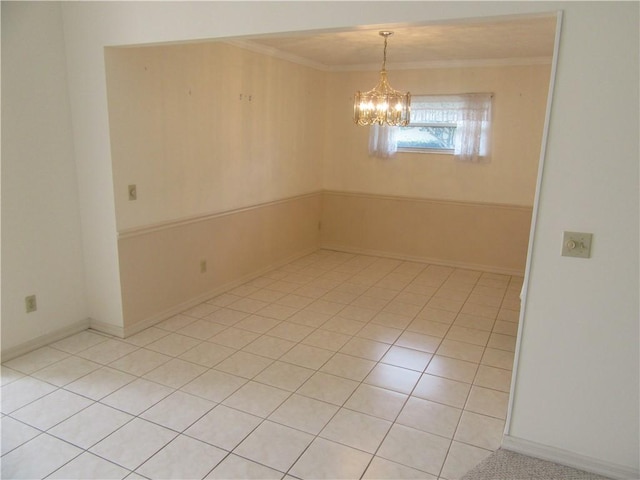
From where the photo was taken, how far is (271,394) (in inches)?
110

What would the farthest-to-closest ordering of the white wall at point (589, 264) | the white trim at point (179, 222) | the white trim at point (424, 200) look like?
1. the white trim at point (424, 200)
2. the white trim at point (179, 222)
3. the white wall at point (589, 264)

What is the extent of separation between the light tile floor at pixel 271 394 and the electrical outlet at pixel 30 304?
0.99ft

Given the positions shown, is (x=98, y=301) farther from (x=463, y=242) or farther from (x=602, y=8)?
(x=463, y=242)

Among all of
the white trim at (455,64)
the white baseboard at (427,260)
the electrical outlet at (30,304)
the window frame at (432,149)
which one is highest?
the white trim at (455,64)

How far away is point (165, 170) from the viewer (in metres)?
3.71

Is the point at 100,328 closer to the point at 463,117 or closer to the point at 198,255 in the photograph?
the point at 198,255

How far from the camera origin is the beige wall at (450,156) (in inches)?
200

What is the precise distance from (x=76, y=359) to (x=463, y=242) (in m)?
4.33

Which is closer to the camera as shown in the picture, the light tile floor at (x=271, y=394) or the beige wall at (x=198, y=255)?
the light tile floor at (x=271, y=394)

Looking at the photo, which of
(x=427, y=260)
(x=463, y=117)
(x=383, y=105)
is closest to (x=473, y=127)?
(x=463, y=117)

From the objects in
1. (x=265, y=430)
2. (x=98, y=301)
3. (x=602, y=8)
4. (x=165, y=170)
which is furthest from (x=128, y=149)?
(x=602, y=8)

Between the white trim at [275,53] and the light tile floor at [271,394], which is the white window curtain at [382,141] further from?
the light tile floor at [271,394]

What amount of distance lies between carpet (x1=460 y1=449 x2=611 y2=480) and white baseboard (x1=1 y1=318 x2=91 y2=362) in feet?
9.61

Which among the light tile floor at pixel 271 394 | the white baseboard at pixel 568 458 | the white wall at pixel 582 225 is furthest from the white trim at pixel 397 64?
the white baseboard at pixel 568 458
